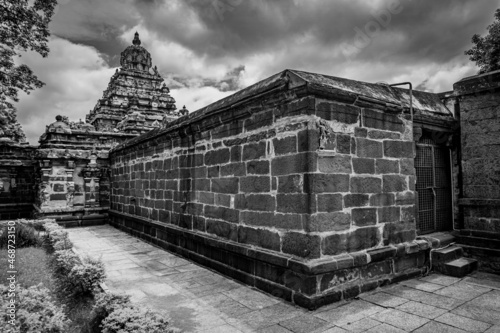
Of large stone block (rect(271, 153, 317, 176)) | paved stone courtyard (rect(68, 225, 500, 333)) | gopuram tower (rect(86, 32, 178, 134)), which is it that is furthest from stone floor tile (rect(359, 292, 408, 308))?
gopuram tower (rect(86, 32, 178, 134))

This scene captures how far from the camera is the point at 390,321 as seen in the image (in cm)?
349

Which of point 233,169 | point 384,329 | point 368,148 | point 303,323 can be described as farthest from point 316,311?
point 233,169

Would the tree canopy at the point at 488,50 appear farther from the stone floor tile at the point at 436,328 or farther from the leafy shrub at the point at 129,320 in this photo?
the leafy shrub at the point at 129,320

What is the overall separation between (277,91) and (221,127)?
1810 millimetres

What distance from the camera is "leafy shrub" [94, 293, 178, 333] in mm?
2799

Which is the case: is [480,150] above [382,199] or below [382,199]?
above

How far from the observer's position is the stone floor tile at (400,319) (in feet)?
11.1

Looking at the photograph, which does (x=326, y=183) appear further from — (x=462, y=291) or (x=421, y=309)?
(x=462, y=291)

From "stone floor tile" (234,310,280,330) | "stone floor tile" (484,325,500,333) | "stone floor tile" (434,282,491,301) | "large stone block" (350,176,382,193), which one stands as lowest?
"stone floor tile" (234,310,280,330)

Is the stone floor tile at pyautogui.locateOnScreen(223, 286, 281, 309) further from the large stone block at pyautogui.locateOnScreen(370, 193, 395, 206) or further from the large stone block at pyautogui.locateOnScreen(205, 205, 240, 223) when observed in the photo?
the large stone block at pyautogui.locateOnScreen(370, 193, 395, 206)

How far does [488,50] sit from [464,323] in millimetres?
12562

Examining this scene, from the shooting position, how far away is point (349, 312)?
3.75m

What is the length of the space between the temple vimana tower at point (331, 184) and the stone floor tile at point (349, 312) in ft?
0.56

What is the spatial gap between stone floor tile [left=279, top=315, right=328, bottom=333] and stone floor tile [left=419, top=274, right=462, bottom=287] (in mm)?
2405
